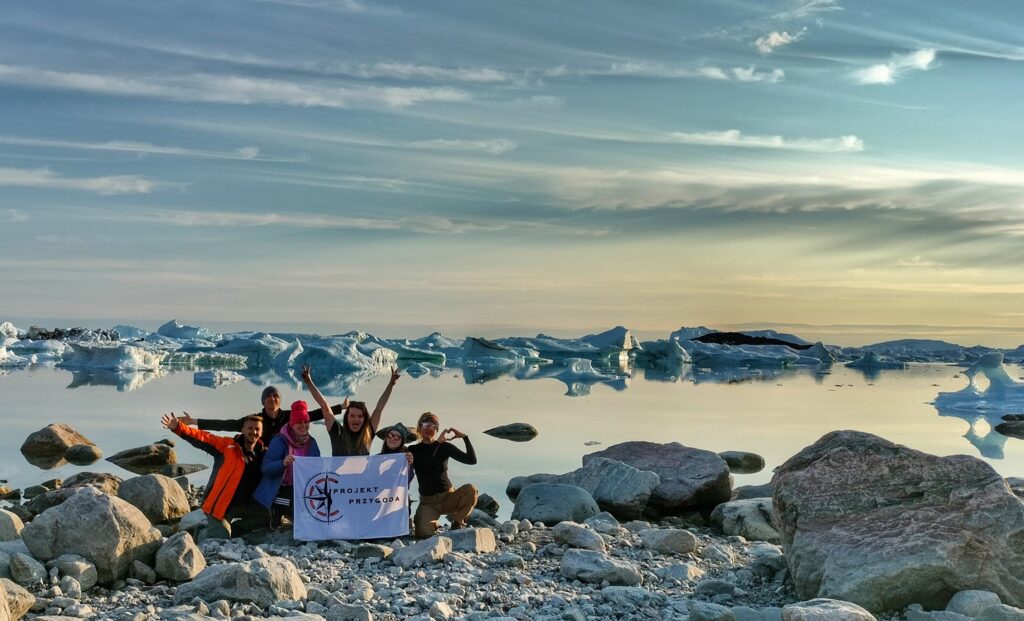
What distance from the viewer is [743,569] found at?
331 inches

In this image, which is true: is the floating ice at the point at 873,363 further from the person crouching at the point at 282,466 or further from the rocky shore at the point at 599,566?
the person crouching at the point at 282,466

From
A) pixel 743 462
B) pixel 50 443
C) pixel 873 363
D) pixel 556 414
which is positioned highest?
pixel 743 462

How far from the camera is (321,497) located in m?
8.68

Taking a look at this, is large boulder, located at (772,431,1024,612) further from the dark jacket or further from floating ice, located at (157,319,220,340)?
floating ice, located at (157,319,220,340)

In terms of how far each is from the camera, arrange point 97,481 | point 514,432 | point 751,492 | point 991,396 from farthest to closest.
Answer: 1. point 991,396
2. point 514,432
3. point 751,492
4. point 97,481

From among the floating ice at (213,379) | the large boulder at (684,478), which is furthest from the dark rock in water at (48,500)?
the floating ice at (213,379)

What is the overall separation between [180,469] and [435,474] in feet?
22.3

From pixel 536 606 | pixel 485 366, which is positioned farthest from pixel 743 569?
pixel 485 366

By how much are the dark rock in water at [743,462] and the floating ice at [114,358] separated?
33.4 m

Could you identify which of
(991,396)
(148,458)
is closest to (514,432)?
(148,458)

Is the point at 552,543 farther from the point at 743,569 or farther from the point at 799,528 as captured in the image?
the point at 799,528

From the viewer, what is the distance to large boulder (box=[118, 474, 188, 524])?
32.2 feet

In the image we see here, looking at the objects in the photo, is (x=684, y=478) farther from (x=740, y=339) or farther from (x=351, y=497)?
(x=740, y=339)

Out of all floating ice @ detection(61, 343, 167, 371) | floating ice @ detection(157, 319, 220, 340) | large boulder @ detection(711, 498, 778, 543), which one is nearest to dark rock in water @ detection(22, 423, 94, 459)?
large boulder @ detection(711, 498, 778, 543)
